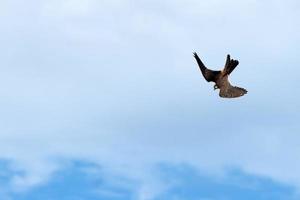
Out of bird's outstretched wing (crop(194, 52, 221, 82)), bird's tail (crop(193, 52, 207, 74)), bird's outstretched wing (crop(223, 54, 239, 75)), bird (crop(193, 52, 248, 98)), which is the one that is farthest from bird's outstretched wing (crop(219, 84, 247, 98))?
bird's tail (crop(193, 52, 207, 74))

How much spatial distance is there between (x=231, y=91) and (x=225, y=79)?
125 cm

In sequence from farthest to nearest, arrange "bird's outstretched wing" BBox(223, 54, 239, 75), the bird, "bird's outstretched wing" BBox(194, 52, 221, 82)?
1. "bird's outstretched wing" BBox(194, 52, 221, 82)
2. "bird's outstretched wing" BBox(223, 54, 239, 75)
3. the bird

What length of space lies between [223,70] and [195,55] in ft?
11.1

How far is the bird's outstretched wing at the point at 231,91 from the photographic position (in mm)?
41125

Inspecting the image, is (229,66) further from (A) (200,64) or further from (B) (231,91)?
(A) (200,64)

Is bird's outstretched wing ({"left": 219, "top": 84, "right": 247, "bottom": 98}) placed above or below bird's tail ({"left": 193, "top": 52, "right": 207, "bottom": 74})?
below

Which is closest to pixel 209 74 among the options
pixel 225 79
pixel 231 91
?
pixel 225 79

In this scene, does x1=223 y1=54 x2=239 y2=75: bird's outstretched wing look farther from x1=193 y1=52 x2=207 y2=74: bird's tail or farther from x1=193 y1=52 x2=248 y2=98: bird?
x1=193 y1=52 x2=207 y2=74: bird's tail

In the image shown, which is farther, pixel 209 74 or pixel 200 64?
pixel 200 64

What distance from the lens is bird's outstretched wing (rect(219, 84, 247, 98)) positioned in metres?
41.1

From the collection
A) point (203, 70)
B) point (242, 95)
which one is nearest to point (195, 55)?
point (203, 70)

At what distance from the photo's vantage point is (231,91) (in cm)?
4166

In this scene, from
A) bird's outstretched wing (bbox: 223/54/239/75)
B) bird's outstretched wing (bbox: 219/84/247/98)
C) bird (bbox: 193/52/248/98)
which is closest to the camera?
bird's outstretched wing (bbox: 219/84/247/98)

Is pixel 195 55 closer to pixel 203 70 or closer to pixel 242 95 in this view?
pixel 203 70
